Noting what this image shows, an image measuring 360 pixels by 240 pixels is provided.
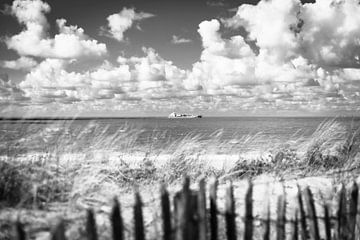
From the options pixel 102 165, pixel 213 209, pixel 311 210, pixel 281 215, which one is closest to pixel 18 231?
pixel 213 209

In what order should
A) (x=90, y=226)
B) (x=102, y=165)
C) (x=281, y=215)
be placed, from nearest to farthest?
(x=90, y=226) < (x=281, y=215) < (x=102, y=165)

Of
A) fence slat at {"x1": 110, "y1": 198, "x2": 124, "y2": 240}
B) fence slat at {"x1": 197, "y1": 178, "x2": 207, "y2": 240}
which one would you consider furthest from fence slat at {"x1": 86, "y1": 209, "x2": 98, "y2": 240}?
fence slat at {"x1": 197, "y1": 178, "x2": 207, "y2": 240}

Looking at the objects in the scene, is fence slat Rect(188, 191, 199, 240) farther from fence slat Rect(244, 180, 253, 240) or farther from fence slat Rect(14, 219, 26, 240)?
fence slat Rect(14, 219, 26, 240)

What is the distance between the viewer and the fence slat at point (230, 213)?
82.0 inches

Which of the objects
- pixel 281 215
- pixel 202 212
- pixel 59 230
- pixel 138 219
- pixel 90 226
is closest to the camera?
pixel 59 230

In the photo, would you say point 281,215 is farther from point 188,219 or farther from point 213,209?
point 188,219

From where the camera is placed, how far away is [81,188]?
332cm

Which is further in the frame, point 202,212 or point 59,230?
point 202,212

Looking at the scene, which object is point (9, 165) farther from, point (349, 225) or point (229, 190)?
point (349, 225)

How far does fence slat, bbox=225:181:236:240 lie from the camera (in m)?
2.08

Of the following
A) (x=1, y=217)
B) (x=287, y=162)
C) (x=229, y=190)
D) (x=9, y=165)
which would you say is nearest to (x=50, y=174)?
(x=9, y=165)

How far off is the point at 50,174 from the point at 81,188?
19.5 inches

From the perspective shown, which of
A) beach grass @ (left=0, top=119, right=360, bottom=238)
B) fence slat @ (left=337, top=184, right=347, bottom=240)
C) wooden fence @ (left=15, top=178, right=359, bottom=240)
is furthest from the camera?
beach grass @ (left=0, top=119, right=360, bottom=238)

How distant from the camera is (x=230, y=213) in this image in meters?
2.13
